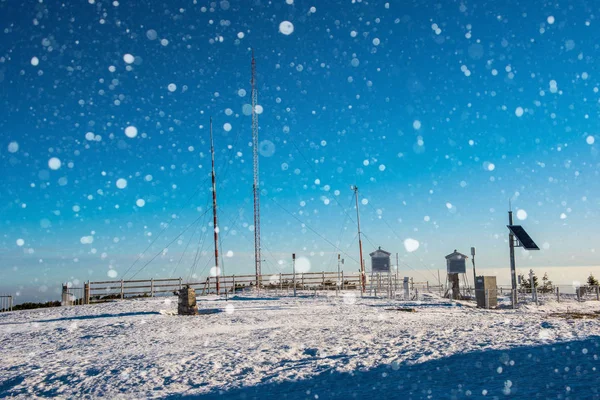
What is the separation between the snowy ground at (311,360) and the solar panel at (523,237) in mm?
12521

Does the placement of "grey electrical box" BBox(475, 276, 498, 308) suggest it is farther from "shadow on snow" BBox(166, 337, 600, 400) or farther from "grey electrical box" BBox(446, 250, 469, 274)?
"shadow on snow" BBox(166, 337, 600, 400)

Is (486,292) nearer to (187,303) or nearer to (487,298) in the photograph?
(487,298)

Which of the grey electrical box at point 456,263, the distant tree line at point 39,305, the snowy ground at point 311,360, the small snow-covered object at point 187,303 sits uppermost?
the grey electrical box at point 456,263

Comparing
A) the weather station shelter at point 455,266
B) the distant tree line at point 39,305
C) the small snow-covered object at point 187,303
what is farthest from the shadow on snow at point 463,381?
the distant tree line at point 39,305

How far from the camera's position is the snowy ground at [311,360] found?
8.30 metres

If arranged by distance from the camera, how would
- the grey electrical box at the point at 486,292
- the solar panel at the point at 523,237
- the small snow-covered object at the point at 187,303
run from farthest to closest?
1. the solar panel at the point at 523,237
2. the grey electrical box at the point at 486,292
3. the small snow-covered object at the point at 187,303

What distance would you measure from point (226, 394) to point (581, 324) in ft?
37.3

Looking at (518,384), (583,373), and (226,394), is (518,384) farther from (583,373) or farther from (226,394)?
(226,394)

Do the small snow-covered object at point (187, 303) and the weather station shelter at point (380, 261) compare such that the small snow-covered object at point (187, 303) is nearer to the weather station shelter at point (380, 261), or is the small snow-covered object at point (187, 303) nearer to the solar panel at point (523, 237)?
the weather station shelter at point (380, 261)

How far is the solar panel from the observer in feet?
88.5

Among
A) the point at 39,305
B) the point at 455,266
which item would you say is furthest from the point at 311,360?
the point at 39,305

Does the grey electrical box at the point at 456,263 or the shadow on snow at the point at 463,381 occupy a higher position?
the grey electrical box at the point at 456,263

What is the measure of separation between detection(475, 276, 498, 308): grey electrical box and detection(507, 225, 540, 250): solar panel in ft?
14.0

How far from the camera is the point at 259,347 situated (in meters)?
11.8
